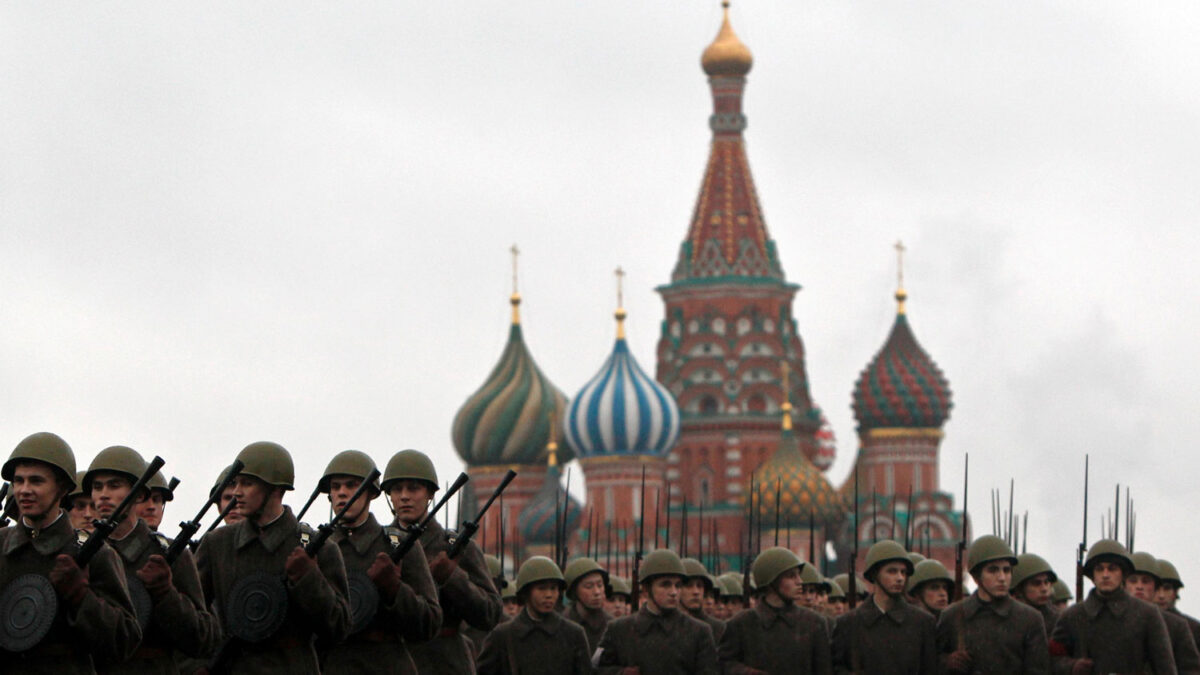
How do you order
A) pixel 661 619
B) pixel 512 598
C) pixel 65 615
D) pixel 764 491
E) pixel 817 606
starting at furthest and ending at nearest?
pixel 764 491 < pixel 817 606 < pixel 512 598 < pixel 661 619 < pixel 65 615

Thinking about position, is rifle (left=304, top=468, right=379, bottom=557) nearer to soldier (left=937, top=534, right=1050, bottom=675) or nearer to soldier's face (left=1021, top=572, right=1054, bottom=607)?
soldier (left=937, top=534, right=1050, bottom=675)

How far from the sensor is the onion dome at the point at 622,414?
82.8 m

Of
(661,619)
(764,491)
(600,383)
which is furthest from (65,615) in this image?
(600,383)

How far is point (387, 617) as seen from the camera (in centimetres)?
1166

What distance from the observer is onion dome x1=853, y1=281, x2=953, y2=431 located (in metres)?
86.6

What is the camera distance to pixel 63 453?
33.0ft

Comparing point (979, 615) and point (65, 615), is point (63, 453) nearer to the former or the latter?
point (65, 615)

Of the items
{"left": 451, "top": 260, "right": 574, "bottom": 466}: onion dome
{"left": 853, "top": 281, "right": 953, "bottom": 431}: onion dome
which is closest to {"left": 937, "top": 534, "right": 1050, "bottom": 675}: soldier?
{"left": 853, "top": 281, "right": 953, "bottom": 431}: onion dome

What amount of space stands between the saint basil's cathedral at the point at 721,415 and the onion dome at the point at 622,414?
0.13 feet

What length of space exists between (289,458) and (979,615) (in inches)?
212

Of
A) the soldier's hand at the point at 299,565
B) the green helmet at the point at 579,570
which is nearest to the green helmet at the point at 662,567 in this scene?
the green helmet at the point at 579,570

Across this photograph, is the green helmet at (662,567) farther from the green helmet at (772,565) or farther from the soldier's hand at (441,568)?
the soldier's hand at (441,568)

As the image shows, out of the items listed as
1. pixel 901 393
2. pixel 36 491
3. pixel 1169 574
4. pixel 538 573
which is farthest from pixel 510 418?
pixel 36 491

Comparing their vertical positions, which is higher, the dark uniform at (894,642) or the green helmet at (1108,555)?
the green helmet at (1108,555)
